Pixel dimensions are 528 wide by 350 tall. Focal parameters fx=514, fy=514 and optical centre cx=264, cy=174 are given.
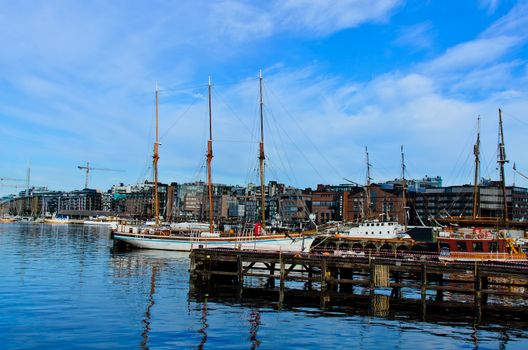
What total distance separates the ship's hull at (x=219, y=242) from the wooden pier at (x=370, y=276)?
1772 cm

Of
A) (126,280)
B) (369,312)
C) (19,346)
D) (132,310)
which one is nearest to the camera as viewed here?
(19,346)

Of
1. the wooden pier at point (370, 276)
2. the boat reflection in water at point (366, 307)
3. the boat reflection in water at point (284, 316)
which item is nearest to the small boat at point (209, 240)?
the wooden pier at point (370, 276)

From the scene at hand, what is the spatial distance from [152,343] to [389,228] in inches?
3184

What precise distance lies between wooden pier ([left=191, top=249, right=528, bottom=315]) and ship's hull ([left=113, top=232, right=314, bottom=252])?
1772 cm

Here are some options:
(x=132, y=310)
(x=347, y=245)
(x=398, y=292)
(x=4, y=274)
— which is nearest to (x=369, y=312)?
(x=398, y=292)

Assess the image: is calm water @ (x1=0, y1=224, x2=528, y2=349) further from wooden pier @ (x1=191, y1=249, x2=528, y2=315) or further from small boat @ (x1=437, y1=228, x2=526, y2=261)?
small boat @ (x1=437, y1=228, x2=526, y2=261)

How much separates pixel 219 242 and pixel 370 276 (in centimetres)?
4245

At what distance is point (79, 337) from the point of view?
2527cm

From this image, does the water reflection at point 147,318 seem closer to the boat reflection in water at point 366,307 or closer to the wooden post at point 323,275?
the boat reflection in water at point 366,307

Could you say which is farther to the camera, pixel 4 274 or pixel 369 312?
pixel 4 274

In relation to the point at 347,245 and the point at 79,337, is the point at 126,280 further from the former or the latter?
the point at 347,245

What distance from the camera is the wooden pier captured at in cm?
3669

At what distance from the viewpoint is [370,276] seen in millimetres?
38469

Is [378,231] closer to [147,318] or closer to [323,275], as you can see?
[323,275]
